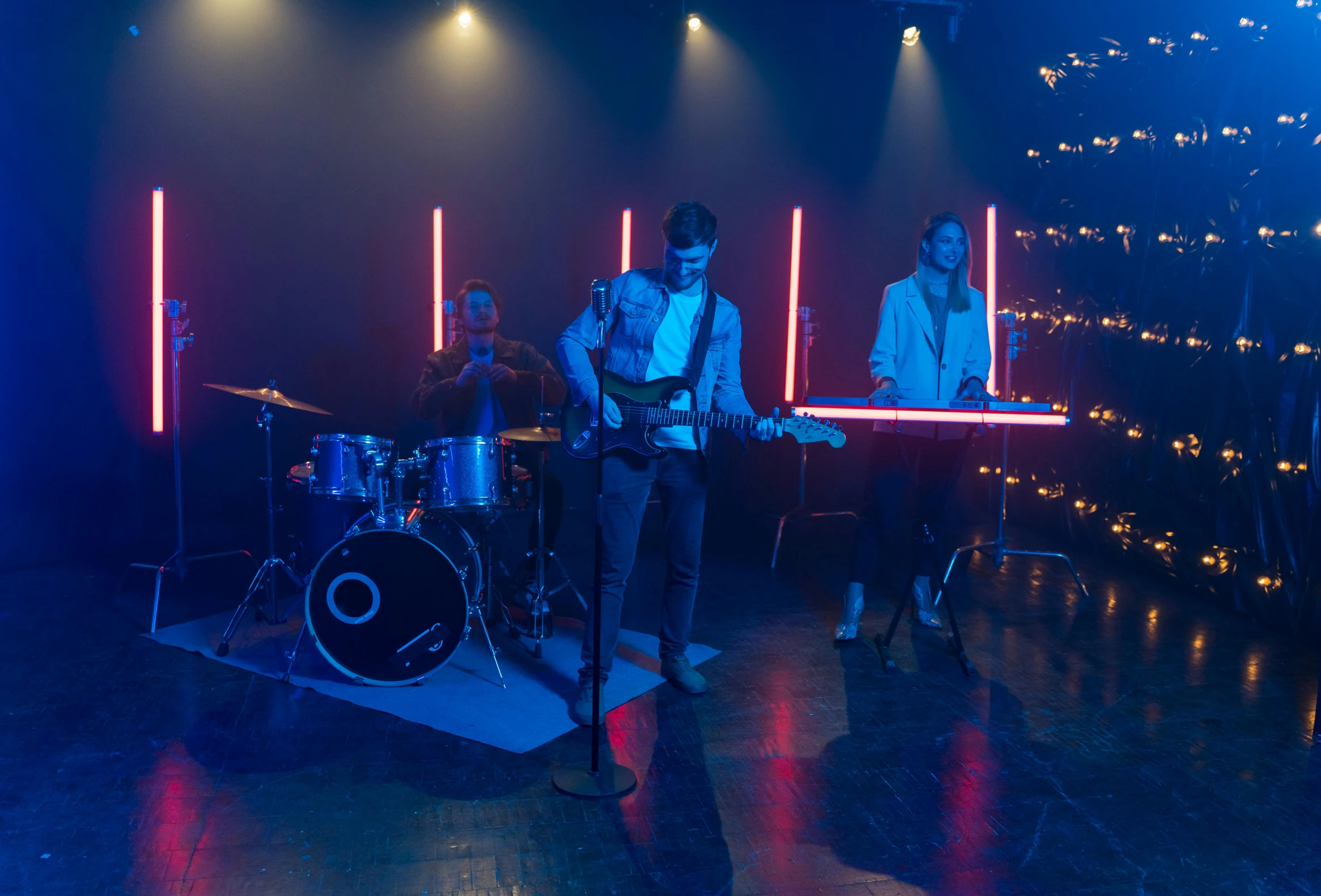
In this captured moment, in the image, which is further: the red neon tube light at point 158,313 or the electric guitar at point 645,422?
the red neon tube light at point 158,313

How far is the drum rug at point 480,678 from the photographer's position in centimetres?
313

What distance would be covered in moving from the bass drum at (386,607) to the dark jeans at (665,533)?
0.53 meters

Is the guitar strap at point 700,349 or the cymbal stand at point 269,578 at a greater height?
the guitar strap at point 700,349

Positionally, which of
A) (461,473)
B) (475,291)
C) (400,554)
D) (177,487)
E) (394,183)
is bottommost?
(400,554)

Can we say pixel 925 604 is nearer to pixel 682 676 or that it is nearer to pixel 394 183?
pixel 682 676

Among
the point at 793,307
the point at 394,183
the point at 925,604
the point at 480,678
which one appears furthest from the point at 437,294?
the point at 925,604

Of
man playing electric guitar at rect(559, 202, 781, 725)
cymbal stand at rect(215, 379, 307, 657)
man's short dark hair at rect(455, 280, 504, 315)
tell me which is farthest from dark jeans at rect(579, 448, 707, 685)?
man's short dark hair at rect(455, 280, 504, 315)

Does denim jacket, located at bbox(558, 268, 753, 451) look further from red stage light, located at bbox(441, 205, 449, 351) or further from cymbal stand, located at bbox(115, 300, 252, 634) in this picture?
red stage light, located at bbox(441, 205, 449, 351)

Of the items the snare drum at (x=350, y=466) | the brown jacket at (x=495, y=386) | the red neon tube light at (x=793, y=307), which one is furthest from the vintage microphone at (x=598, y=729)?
the red neon tube light at (x=793, y=307)

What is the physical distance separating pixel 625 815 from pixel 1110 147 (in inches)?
196

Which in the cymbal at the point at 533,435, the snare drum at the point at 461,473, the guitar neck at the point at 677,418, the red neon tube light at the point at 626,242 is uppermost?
the red neon tube light at the point at 626,242

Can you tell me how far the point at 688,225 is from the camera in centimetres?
306

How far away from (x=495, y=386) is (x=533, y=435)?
1.13 m

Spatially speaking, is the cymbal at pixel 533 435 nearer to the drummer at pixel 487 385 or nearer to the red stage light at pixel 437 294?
the drummer at pixel 487 385
